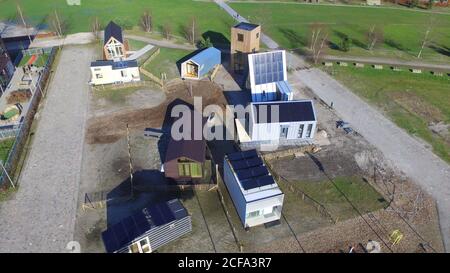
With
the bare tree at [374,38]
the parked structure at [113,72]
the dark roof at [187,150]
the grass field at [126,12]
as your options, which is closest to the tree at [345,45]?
the bare tree at [374,38]

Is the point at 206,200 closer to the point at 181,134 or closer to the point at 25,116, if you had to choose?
the point at 181,134

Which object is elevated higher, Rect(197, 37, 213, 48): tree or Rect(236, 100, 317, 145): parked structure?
Rect(197, 37, 213, 48): tree

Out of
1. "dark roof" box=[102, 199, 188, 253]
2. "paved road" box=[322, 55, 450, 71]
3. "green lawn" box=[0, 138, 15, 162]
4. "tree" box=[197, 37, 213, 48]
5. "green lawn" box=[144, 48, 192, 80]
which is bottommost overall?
"dark roof" box=[102, 199, 188, 253]

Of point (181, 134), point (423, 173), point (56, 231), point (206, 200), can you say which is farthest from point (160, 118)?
point (423, 173)

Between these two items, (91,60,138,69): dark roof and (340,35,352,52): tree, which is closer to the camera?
(91,60,138,69): dark roof

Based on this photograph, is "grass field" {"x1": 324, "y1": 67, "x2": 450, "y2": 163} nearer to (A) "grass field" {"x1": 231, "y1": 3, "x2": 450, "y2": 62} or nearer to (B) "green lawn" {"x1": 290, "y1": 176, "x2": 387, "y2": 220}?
(A) "grass field" {"x1": 231, "y1": 3, "x2": 450, "y2": 62}

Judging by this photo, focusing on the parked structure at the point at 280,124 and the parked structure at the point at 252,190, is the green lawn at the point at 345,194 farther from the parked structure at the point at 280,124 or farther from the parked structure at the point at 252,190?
the parked structure at the point at 280,124

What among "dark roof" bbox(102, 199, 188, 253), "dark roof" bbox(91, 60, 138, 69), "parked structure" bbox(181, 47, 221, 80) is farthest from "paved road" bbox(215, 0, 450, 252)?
"dark roof" bbox(91, 60, 138, 69)
